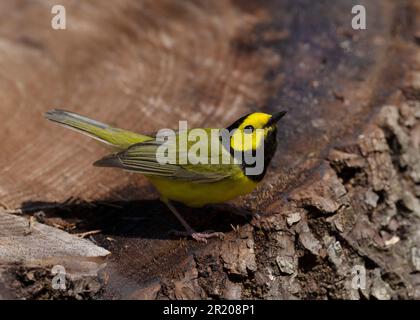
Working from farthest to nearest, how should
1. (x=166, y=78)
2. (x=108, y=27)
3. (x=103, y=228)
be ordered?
(x=108, y=27) → (x=166, y=78) → (x=103, y=228)

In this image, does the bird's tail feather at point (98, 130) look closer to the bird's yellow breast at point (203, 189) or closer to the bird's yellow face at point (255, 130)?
the bird's yellow breast at point (203, 189)

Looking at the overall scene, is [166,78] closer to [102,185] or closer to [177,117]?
[177,117]

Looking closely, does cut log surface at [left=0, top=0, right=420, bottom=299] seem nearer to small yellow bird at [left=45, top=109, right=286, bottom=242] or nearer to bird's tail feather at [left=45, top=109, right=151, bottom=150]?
small yellow bird at [left=45, top=109, right=286, bottom=242]

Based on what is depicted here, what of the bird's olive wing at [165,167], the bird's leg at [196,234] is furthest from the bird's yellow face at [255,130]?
the bird's leg at [196,234]

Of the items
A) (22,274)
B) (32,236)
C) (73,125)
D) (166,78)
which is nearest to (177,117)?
(166,78)

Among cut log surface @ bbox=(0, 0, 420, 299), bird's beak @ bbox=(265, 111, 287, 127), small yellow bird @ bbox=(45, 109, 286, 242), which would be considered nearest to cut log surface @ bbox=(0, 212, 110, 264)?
cut log surface @ bbox=(0, 0, 420, 299)
